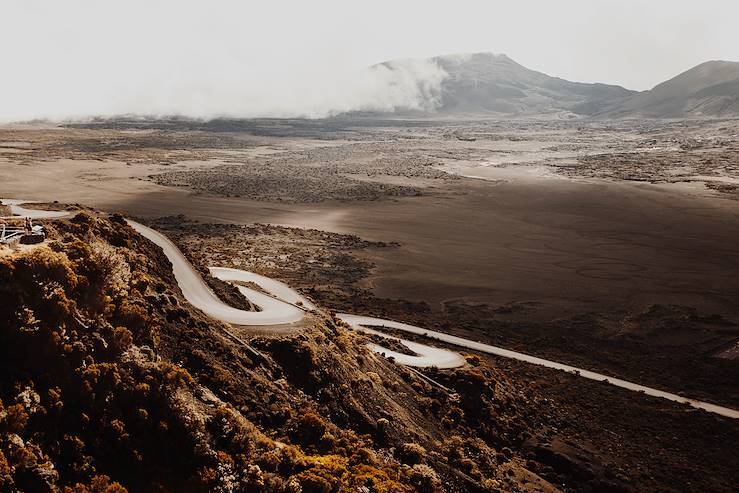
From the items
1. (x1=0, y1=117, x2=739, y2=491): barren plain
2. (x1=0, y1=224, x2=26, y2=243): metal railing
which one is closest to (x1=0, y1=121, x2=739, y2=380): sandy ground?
(x1=0, y1=117, x2=739, y2=491): barren plain

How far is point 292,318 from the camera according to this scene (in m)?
26.9

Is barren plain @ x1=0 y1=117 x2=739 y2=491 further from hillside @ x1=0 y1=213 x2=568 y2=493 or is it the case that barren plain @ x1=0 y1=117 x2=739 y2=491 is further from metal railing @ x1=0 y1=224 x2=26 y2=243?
metal railing @ x1=0 y1=224 x2=26 y2=243

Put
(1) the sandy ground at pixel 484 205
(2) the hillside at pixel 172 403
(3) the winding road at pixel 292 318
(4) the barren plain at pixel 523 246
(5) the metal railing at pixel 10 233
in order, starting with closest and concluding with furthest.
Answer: (2) the hillside at pixel 172 403 < (5) the metal railing at pixel 10 233 < (3) the winding road at pixel 292 318 < (4) the barren plain at pixel 523 246 < (1) the sandy ground at pixel 484 205

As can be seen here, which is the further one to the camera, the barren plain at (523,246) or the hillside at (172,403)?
the barren plain at (523,246)

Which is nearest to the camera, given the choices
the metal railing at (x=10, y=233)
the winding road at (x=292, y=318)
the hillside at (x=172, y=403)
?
the hillside at (x=172, y=403)

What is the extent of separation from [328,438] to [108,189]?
3289 inches

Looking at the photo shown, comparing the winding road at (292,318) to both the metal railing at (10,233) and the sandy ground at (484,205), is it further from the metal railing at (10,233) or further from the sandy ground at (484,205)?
the metal railing at (10,233)

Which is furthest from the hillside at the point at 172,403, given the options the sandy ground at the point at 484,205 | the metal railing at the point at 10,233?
the sandy ground at the point at 484,205

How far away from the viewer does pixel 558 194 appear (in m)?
90.5

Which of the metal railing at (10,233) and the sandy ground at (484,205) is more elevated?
the metal railing at (10,233)

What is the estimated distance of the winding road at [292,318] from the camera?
1033 inches

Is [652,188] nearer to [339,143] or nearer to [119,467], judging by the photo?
[119,467]

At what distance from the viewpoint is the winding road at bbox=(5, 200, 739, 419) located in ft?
86.1

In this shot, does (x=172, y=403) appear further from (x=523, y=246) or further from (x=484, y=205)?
(x=484, y=205)
